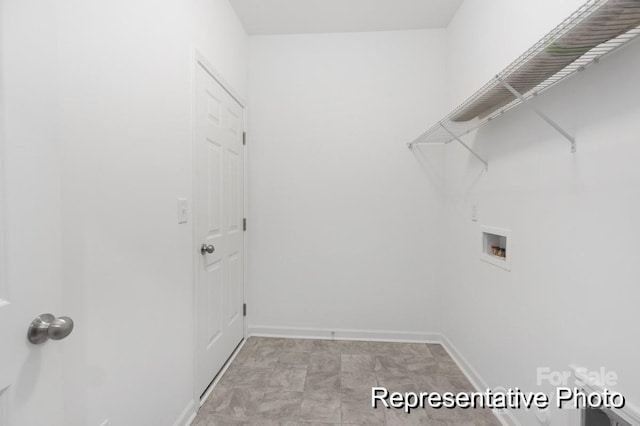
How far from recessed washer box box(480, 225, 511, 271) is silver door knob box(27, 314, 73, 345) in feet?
6.12

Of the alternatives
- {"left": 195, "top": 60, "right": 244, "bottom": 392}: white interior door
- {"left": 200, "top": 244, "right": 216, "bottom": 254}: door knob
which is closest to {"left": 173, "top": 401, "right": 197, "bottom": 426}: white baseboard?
{"left": 195, "top": 60, "right": 244, "bottom": 392}: white interior door

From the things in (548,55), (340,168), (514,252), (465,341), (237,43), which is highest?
(237,43)

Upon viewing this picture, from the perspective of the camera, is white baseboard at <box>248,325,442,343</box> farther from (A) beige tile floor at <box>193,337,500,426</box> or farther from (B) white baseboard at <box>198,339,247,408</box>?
(B) white baseboard at <box>198,339,247,408</box>

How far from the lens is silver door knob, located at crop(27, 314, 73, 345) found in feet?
2.13

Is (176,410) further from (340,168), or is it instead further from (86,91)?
(340,168)

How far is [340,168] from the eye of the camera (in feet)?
8.79

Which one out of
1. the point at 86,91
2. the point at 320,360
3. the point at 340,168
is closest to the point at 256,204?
the point at 340,168

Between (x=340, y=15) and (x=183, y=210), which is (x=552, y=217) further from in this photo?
(x=340, y=15)

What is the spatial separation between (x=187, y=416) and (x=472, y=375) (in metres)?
1.80

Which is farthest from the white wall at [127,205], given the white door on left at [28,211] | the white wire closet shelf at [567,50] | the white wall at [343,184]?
the white wire closet shelf at [567,50]

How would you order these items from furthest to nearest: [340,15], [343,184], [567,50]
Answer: [343,184] → [340,15] → [567,50]

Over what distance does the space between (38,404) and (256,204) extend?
7.02 feet

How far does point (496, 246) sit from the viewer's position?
1.88m

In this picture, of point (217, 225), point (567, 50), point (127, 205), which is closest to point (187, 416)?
point (217, 225)
